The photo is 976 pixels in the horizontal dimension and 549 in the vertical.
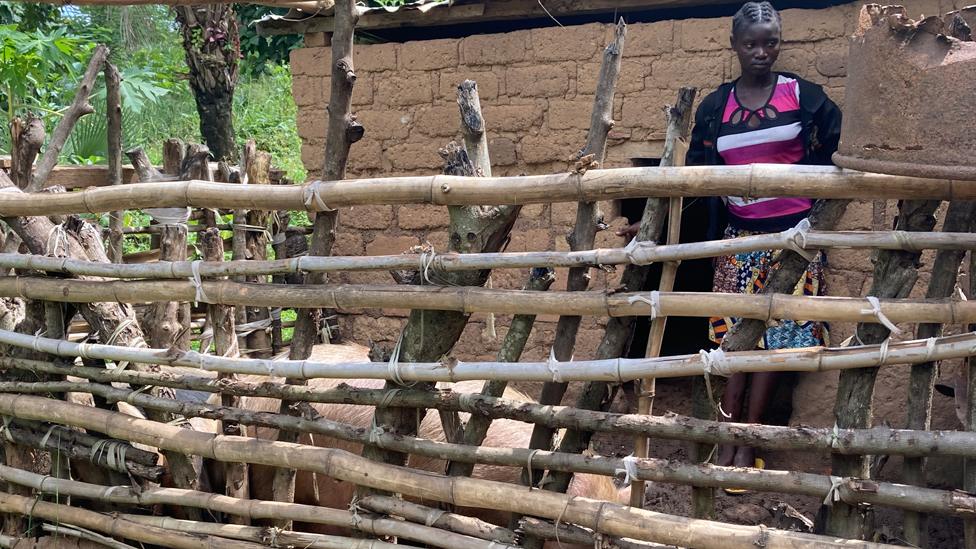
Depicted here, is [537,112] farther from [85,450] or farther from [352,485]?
[85,450]

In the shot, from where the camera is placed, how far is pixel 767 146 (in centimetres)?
414

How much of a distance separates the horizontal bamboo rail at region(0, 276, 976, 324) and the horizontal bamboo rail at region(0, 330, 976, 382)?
0.09 m

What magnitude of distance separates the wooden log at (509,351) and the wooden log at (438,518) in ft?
0.47

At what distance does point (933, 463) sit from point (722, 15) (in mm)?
2322

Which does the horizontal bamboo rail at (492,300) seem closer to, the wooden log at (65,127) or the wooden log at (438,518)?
the wooden log at (65,127)

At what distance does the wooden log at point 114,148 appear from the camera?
5312 mm

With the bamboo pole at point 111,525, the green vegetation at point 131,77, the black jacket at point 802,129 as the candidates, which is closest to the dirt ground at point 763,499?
the black jacket at point 802,129

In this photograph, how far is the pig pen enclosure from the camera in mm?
2516

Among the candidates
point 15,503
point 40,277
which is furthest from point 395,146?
point 15,503

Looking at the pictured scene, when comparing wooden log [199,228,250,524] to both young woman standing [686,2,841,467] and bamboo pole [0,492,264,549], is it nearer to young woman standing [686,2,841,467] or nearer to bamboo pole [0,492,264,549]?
bamboo pole [0,492,264,549]

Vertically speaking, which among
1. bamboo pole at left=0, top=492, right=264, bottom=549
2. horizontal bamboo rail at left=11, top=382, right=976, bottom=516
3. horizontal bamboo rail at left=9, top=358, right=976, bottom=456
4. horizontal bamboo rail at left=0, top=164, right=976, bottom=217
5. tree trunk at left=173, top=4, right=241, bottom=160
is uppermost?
tree trunk at left=173, top=4, right=241, bottom=160

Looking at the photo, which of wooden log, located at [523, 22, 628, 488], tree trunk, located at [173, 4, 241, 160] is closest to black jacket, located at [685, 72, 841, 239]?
wooden log, located at [523, 22, 628, 488]

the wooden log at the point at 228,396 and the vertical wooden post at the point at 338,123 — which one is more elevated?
the vertical wooden post at the point at 338,123

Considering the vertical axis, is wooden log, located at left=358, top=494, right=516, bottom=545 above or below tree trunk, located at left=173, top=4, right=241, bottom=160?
below
